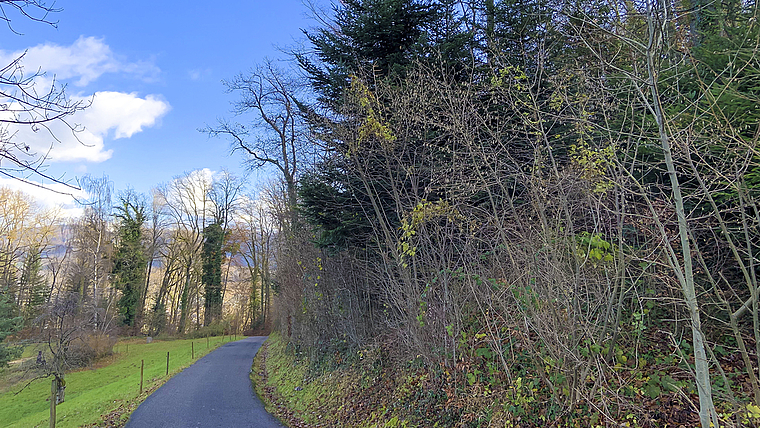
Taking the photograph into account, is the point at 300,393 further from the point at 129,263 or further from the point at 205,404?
the point at 129,263

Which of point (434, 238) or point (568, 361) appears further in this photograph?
point (434, 238)

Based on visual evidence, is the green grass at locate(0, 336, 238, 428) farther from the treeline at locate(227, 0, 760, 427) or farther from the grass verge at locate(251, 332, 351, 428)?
the treeline at locate(227, 0, 760, 427)

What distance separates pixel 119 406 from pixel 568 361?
11742mm

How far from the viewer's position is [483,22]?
8992mm

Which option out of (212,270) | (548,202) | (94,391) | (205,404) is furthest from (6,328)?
(548,202)

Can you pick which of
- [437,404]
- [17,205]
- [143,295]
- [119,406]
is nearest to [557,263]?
[437,404]

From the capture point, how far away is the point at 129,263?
33.9 meters

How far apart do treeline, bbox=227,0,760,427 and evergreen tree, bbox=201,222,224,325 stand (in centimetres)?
2741

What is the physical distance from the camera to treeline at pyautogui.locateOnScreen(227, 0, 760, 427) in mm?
3727

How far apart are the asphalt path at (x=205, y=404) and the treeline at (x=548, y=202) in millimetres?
2544

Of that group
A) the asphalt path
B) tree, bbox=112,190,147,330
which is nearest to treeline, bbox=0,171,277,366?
tree, bbox=112,190,147,330

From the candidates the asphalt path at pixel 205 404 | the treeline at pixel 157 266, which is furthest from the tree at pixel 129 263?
the asphalt path at pixel 205 404

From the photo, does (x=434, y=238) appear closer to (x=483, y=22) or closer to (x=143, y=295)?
(x=483, y=22)

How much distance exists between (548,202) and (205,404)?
31.2 ft
